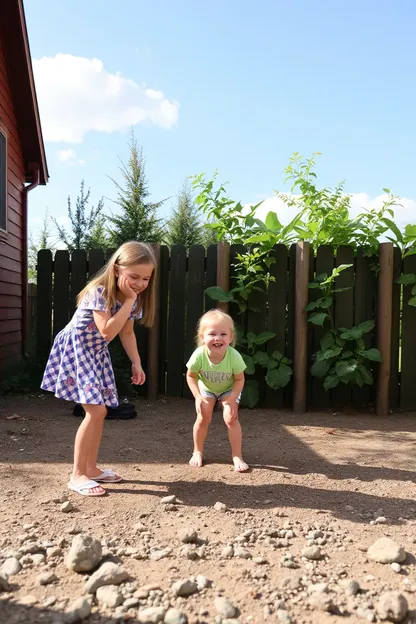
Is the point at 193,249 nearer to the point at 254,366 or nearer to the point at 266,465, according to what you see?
the point at 254,366

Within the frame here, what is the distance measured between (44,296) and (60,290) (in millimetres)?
248

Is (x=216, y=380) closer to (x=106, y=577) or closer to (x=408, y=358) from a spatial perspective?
(x=106, y=577)

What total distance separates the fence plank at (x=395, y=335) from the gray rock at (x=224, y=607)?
4.10 m

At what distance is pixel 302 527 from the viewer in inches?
95.7

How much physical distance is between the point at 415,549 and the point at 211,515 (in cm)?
91

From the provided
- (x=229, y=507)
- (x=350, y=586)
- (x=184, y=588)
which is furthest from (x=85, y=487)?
(x=350, y=586)

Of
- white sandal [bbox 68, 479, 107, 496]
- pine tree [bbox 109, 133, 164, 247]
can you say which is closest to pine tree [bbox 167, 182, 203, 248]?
pine tree [bbox 109, 133, 164, 247]

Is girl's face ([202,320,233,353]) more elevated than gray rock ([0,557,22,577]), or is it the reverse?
girl's face ([202,320,233,353])

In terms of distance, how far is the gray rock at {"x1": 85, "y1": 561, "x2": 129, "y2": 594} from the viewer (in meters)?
1.84

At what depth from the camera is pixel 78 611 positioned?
1.67m

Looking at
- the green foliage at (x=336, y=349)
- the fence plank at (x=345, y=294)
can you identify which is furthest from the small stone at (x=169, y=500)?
the fence plank at (x=345, y=294)

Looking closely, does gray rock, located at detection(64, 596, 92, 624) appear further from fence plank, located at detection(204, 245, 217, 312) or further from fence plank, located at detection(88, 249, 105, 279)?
fence plank, located at detection(88, 249, 105, 279)

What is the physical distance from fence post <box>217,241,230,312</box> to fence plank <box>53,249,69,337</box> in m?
1.81

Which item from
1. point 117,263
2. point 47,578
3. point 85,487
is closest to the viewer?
point 47,578
